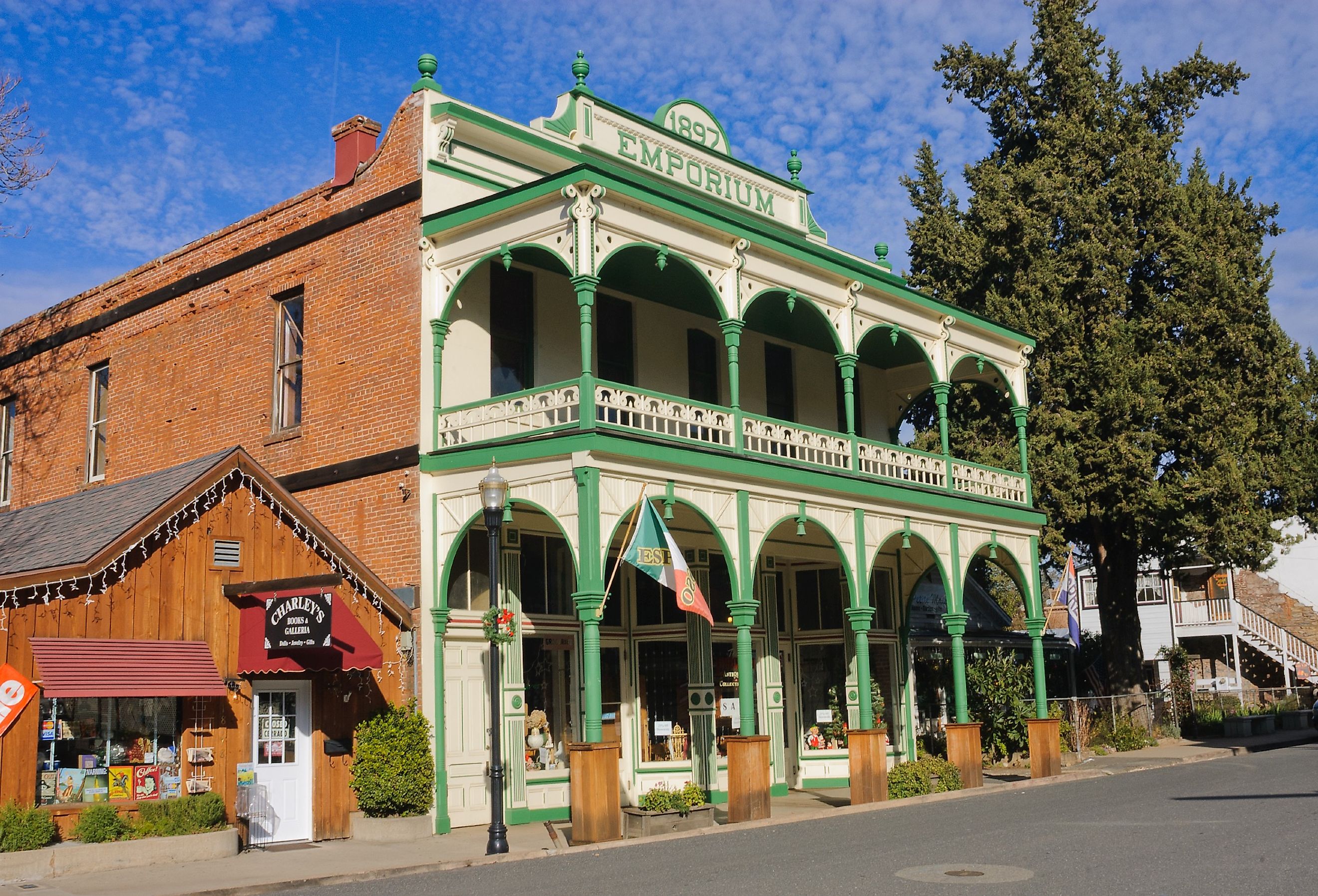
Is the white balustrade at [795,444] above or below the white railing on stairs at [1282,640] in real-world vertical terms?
above

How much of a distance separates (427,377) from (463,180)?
3.19 meters

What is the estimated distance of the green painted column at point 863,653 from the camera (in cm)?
2016

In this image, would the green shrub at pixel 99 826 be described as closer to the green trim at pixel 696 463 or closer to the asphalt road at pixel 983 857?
the asphalt road at pixel 983 857

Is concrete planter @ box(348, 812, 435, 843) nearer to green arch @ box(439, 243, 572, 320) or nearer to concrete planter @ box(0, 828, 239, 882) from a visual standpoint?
concrete planter @ box(0, 828, 239, 882)

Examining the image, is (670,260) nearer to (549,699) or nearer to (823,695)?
(549,699)

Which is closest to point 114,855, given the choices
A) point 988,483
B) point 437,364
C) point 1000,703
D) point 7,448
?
point 437,364

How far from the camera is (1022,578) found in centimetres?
2464

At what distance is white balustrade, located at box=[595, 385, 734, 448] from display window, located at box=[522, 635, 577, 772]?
356cm

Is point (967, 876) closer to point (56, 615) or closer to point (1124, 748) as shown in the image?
point (56, 615)

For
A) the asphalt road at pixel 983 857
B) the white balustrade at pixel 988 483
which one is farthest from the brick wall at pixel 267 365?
the white balustrade at pixel 988 483

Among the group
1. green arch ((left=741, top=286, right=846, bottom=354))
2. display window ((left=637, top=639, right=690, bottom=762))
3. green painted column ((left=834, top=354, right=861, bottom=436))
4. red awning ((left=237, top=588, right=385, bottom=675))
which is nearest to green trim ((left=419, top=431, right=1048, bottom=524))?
green painted column ((left=834, top=354, right=861, bottom=436))

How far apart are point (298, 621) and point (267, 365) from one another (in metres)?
7.25

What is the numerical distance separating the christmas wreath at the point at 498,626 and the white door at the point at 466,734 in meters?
2.22

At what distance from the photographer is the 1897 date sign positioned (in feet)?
48.5
